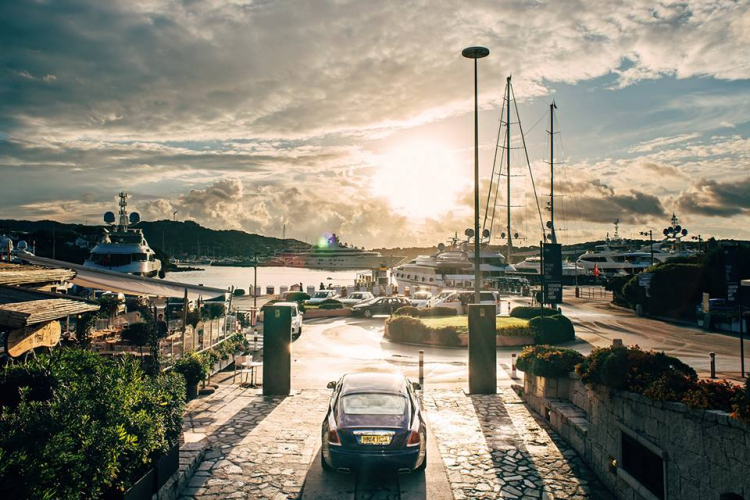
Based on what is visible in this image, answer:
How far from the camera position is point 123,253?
5278 cm

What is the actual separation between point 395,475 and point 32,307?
644 cm

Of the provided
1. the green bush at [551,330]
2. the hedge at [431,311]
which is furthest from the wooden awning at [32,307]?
the hedge at [431,311]

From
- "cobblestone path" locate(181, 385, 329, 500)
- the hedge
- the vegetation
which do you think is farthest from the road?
the vegetation

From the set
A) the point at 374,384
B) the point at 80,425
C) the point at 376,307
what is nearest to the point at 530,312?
the point at 376,307

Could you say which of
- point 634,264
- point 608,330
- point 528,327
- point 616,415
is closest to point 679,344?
point 608,330

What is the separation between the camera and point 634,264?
268 feet

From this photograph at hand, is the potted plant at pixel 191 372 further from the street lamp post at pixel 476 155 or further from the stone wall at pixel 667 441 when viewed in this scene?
the street lamp post at pixel 476 155

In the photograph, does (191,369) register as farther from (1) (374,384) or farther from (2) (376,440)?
(2) (376,440)

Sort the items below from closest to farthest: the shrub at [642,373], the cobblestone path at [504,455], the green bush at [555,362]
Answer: the shrub at [642,373]
the cobblestone path at [504,455]
the green bush at [555,362]

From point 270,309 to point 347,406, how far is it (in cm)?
631

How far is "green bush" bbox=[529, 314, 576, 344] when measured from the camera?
75.4ft

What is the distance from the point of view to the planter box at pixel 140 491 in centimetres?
588

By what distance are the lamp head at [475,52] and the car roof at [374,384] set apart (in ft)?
52.0

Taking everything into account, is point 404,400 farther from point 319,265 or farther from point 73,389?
point 319,265
